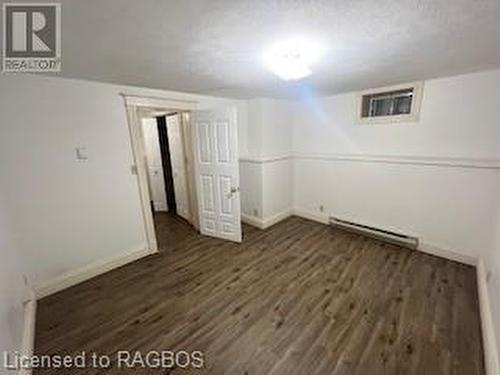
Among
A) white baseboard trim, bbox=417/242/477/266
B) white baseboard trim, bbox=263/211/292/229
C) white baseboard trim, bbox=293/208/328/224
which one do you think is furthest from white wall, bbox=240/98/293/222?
white baseboard trim, bbox=417/242/477/266

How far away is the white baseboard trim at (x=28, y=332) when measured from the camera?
5.33ft

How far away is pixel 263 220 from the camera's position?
3.95 meters

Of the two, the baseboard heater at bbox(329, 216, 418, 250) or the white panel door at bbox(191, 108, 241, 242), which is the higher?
the white panel door at bbox(191, 108, 241, 242)

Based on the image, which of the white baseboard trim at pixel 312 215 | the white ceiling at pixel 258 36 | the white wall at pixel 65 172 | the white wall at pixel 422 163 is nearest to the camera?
the white ceiling at pixel 258 36

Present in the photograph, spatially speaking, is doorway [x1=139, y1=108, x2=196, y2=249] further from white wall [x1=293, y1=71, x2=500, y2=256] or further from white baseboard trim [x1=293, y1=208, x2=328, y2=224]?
white wall [x1=293, y1=71, x2=500, y2=256]

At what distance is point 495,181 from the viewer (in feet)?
7.96

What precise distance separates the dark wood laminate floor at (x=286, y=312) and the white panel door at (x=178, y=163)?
140 centimetres

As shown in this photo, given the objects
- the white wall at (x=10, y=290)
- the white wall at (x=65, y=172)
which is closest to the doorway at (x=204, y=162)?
the white wall at (x=65, y=172)

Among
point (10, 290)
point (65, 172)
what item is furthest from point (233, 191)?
point (10, 290)

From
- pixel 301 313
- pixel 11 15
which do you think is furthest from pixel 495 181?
pixel 11 15

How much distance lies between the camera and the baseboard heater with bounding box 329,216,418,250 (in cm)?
309

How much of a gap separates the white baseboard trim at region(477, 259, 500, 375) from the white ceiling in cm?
202

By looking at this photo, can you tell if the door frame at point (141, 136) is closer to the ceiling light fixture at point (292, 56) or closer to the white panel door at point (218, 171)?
the white panel door at point (218, 171)

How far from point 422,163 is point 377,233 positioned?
113cm
